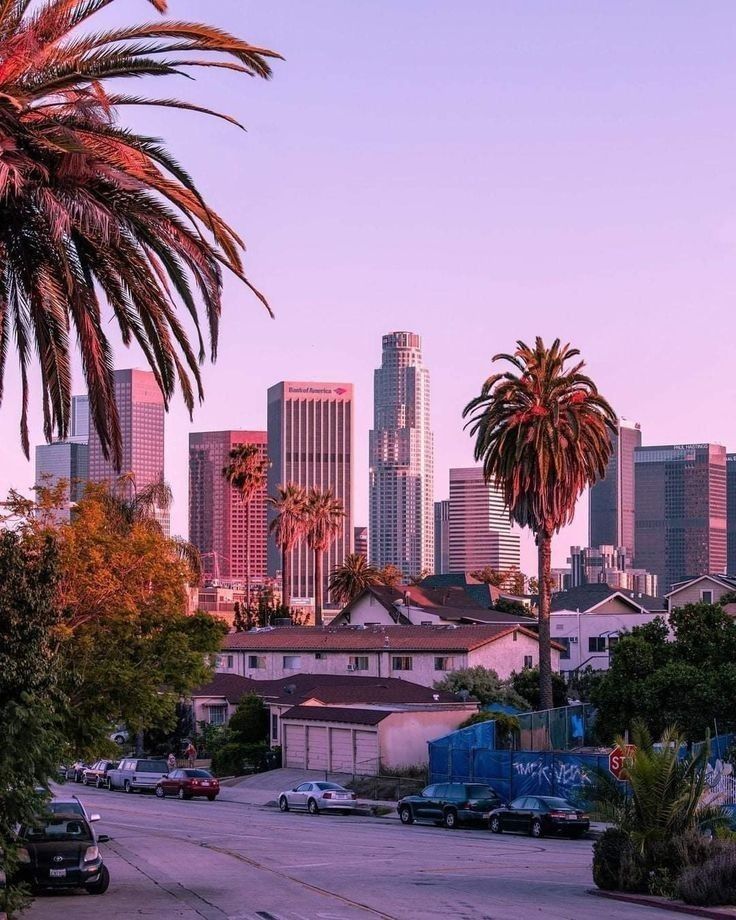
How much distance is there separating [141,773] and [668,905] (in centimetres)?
4342

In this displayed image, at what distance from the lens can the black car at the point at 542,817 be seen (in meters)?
43.6

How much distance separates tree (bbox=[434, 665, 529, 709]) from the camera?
237 ft

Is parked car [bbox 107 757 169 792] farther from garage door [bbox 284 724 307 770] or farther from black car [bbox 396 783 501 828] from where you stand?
black car [bbox 396 783 501 828]

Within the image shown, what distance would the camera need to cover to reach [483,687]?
72.9 metres

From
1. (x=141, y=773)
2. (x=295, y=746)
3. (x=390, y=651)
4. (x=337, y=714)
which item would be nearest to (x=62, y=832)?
(x=141, y=773)

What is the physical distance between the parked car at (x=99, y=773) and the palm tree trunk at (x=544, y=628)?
71.3 ft

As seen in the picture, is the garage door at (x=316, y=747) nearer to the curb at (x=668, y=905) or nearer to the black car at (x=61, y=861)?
the black car at (x=61, y=861)

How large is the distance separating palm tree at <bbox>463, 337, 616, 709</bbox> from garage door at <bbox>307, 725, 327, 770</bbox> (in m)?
10.9

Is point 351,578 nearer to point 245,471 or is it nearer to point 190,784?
point 245,471

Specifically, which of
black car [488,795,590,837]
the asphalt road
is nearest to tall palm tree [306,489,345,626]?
the asphalt road

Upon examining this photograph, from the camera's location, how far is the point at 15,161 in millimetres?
16359

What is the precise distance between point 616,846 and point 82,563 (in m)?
13.8

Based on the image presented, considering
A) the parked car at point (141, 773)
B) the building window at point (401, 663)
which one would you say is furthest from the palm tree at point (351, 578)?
the parked car at point (141, 773)

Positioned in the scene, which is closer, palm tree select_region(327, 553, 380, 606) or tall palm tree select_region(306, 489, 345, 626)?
tall palm tree select_region(306, 489, 345, 626)
